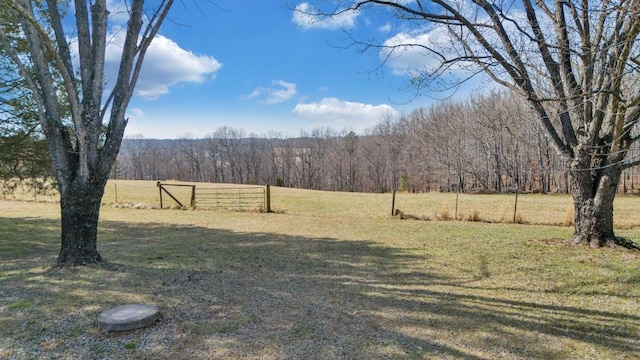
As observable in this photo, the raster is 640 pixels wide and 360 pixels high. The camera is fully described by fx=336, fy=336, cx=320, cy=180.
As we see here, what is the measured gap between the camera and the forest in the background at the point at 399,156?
3531cm

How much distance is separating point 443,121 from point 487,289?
40.5m

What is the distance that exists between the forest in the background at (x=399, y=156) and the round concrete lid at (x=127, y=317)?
1946 centimetres

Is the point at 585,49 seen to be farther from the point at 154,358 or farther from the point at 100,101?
the point at 100,101

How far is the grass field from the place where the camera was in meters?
2.93

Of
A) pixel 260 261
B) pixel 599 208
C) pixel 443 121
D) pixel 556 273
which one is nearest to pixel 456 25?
pixel 599 208

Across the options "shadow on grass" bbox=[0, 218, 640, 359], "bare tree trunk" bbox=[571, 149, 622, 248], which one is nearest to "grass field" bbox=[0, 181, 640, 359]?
"shadow on grass" bbox=[0, 218, 640, 359]

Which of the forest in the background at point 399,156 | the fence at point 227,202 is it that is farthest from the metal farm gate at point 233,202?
the forest in the background at point 399,156

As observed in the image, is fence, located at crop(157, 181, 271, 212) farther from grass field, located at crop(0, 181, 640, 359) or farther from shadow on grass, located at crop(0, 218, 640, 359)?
shadow on grass, located at crop(0, 218, 640, 359)

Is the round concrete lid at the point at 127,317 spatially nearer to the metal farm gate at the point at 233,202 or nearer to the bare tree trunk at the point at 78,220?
the bare tree trunk at the point at 78,220

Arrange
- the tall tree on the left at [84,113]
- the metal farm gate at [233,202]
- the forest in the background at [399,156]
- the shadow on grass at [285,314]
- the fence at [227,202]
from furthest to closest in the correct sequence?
1. the forest in the background at [399,156]
2. the metal farm gate at [233,202]
3. the fence at [227,202]
4. the tall tree on the left at [84,113]
5. the shadow on grass at [285,314]

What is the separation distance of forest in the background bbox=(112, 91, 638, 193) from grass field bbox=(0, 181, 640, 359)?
54.3ft

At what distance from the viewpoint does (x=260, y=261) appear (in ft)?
20.0

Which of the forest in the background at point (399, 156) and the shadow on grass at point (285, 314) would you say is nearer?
the shadow on grass at point (285, 314)

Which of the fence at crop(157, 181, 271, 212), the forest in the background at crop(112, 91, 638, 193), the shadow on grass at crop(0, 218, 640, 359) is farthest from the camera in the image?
the forest in the background at crop(112, 91, 638, 193)
